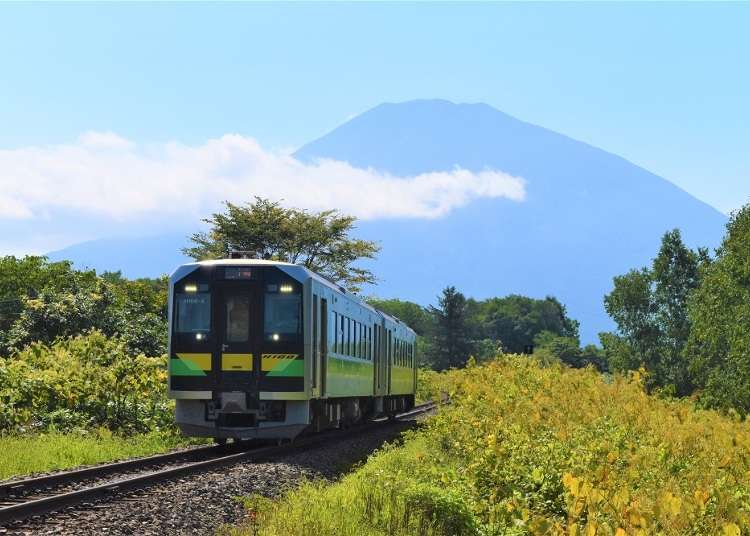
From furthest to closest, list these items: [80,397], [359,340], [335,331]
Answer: [359,340] → [335,331] → [80,397]

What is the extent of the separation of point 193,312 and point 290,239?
41.4 m

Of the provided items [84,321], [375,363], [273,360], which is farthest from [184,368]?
[84,321]

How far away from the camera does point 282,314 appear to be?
18.6 meters

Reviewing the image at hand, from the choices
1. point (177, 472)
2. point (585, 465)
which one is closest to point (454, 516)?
point (585, 465)

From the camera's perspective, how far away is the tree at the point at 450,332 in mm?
117125

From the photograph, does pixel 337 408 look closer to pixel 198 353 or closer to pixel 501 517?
pixel 198 353

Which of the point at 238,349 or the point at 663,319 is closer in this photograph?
the point at 238,349

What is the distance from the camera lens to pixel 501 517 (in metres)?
9.45

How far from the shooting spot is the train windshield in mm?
18625

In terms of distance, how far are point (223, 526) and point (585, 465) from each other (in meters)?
3.82

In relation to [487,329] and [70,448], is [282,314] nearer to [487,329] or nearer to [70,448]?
[70,448]

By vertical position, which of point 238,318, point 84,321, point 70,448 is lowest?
point 70,448

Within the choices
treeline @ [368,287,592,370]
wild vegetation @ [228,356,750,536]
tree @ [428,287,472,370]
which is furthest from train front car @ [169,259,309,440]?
tree @ [428,287,472,370]

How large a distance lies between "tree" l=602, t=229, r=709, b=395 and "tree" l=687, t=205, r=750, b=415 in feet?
72.0
